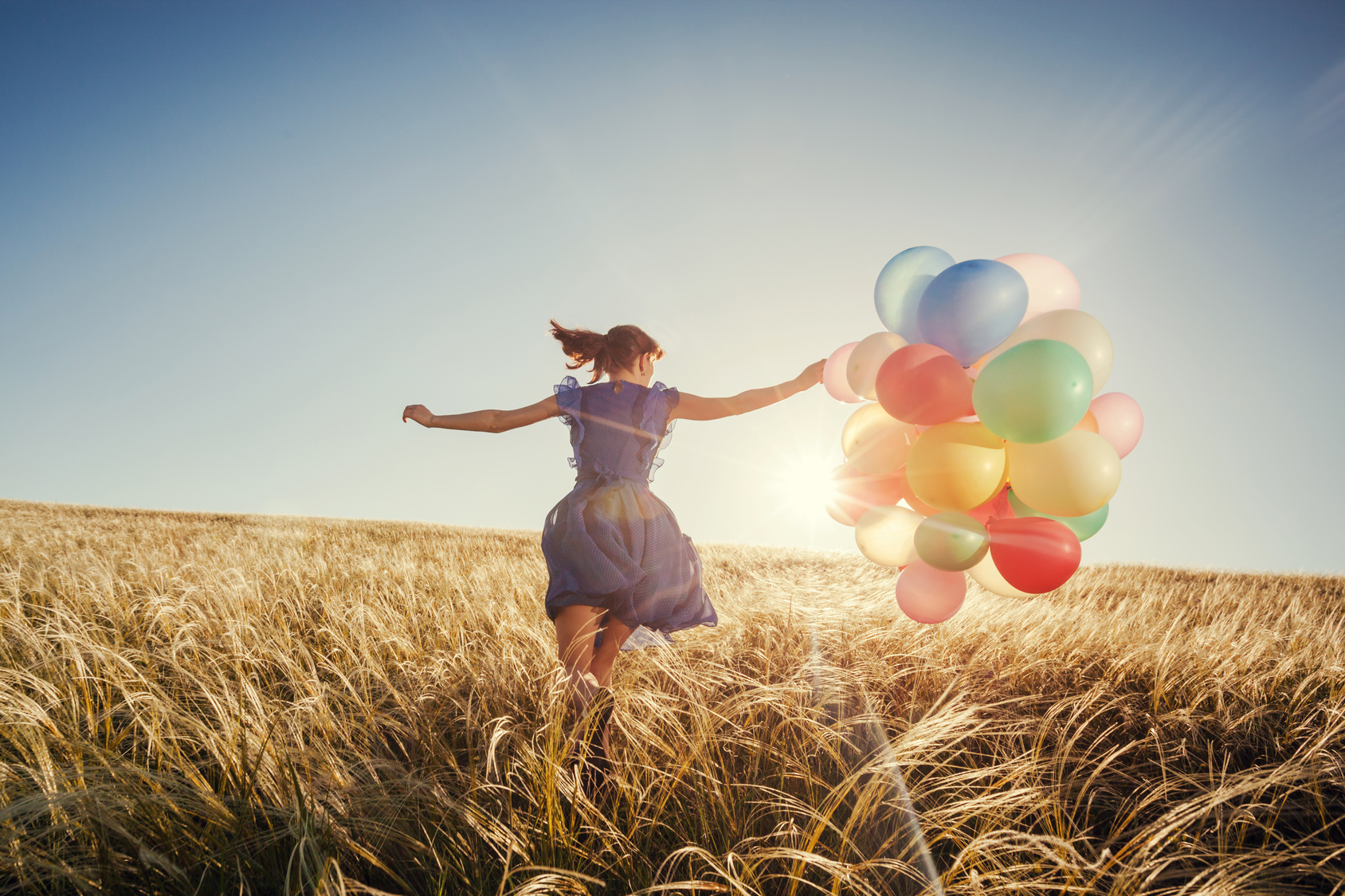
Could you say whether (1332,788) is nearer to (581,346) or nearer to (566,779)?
(566,779)

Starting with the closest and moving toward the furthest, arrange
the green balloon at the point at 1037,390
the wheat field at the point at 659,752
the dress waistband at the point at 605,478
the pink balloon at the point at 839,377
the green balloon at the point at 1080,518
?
the wheat field at the point at 659,752 < the green balloon at the point at 1037,390 < the green balloon at the point at 1080,518 < the dress waistband at the point at 605,478 < the pink balloon at the point at 839,377

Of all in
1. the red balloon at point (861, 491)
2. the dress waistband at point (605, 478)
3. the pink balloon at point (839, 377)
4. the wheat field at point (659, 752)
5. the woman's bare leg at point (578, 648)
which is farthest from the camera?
the pink balloon at point (839, 377)

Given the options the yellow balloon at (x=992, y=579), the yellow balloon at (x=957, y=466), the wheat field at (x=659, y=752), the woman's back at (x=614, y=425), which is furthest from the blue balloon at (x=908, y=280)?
the wheat field at (x=659, y=752)

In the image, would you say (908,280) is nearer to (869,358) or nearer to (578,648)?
(869,358)

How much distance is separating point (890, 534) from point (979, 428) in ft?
2.14

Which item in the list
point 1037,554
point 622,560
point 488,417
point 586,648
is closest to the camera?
point 1037,554

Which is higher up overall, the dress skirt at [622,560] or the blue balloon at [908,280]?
the blue balloon at [908,280]

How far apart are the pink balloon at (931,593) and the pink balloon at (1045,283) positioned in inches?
50.3

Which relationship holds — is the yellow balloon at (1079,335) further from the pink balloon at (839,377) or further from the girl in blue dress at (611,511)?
the girl in blue dress at (611,511)

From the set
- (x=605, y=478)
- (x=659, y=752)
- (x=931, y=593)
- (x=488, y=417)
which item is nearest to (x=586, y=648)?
(x=659, y=752)

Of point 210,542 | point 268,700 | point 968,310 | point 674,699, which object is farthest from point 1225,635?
point 210,542

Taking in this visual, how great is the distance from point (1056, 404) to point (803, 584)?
16.6 ft

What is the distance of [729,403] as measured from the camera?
9.41ft

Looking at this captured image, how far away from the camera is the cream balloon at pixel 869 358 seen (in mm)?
2576
